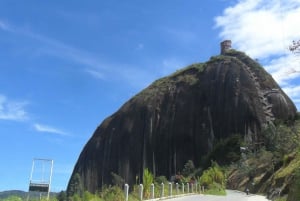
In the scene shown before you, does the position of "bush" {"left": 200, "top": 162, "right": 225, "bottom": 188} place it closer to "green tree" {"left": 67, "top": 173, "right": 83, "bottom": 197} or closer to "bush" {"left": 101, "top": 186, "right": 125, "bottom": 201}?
"green tree" {"left": 67, "top": 173, "right": 83, "bottom": 197}

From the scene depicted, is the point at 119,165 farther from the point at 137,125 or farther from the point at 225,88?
the point at 225,88

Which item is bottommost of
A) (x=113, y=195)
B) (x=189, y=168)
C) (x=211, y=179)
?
(x=113, y=195)

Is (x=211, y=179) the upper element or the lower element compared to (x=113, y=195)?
upper

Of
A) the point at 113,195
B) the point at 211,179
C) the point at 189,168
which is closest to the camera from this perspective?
the point at 113,195

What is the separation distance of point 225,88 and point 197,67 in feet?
49.0

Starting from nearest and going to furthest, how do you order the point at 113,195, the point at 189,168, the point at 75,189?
the point at 113,195
the point at 75,189
the point at 189,168

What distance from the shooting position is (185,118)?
372 ft

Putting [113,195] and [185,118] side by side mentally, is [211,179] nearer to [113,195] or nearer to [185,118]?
[113,195]

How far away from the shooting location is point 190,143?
10944 cm

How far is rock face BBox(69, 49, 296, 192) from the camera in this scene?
343 ft

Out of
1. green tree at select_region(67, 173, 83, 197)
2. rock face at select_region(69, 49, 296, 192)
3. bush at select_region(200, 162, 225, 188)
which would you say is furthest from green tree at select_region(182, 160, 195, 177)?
bush at select_region(200, 162, 225, 188)

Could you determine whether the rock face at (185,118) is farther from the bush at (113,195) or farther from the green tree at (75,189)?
the bush at (113,195)

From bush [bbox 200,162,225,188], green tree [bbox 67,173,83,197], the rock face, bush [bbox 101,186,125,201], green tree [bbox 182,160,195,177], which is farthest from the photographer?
the rock face

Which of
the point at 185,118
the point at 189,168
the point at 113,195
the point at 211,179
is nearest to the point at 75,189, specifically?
the point at 211,179
